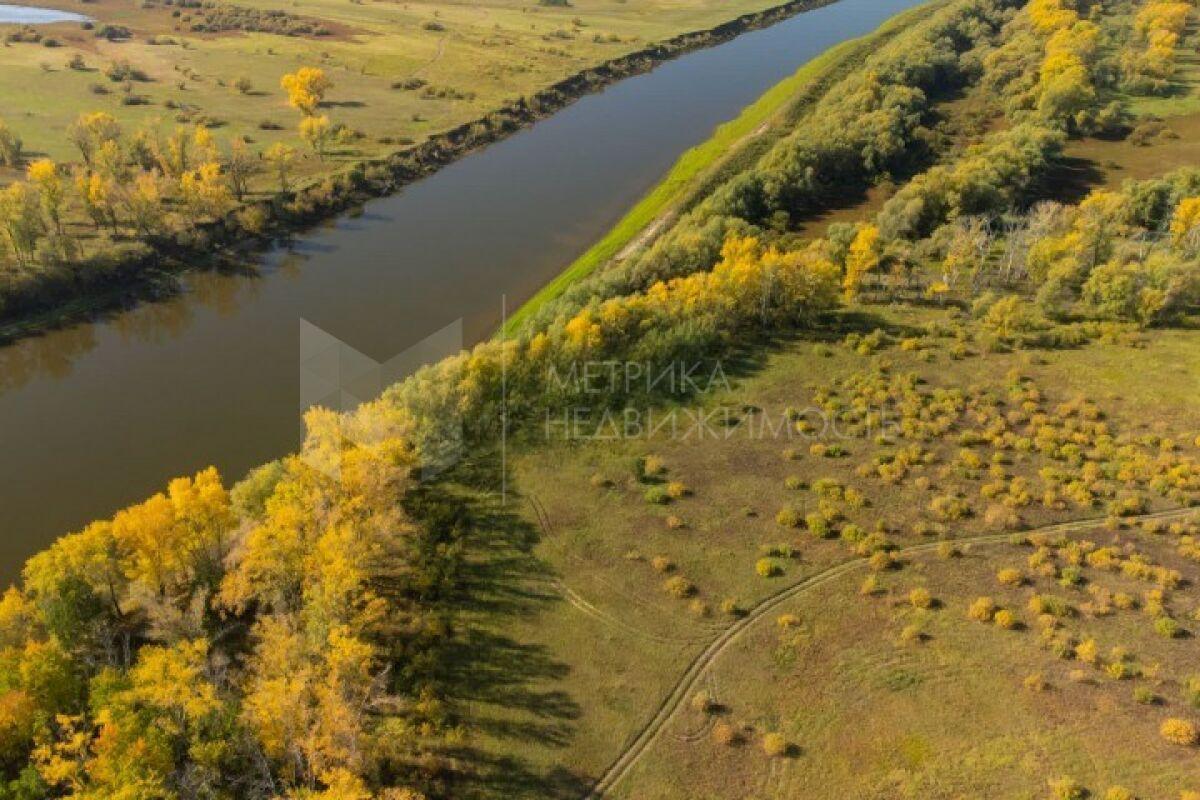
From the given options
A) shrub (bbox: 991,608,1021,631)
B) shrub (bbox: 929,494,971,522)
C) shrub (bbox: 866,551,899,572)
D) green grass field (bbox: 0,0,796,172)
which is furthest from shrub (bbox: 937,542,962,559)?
green grass field (bbox: 0,0,796,172)

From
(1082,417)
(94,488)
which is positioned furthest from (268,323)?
(1082,417)

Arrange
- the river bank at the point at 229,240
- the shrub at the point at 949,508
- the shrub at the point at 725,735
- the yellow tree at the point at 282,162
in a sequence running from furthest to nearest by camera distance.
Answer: the yellow tree at the point at 282,162
the river bank at the point at 229,240
the shrub at the point at 949,508
the shrub at the point at 725,735

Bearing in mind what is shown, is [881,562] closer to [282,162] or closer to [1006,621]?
[1006,621]

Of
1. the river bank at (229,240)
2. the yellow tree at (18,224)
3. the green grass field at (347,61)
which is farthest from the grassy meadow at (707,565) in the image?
the green grass field at (347,61)

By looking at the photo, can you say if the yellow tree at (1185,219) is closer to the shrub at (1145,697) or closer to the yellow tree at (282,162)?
the shrub at (1145,697)

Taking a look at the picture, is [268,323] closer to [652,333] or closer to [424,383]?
[424,383]
